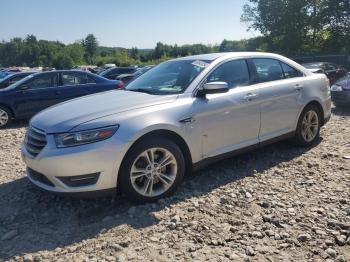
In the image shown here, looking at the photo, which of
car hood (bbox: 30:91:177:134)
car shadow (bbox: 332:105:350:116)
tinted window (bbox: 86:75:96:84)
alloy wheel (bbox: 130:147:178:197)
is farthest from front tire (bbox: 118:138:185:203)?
tinted window (bbox: 86:75:96:84)

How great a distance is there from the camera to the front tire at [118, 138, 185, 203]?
387 centimetres

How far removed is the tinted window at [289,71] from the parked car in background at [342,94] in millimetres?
4621

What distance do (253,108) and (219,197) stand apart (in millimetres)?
A: 1339

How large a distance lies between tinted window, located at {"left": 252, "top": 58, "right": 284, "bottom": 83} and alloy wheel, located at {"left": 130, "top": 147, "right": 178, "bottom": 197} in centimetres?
191

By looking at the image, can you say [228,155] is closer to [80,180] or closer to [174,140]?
[174,140]

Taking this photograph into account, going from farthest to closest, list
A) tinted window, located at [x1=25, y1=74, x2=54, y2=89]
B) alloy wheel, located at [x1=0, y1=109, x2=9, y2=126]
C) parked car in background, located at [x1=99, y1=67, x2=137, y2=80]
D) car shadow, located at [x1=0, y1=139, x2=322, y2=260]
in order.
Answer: parked car in background, located at [x1=99, y1=67, x2=137, y2=80] < tinted window, located at [x1=25, y1=74, x2=54, y2=89] < alloy wheel, located at [x1=0, y1=109, x2=9, y2=126] < car shadow, located at [x1=0, y1=139, x2=322, y2=260]

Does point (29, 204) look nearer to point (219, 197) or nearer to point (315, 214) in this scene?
point (219, 197)

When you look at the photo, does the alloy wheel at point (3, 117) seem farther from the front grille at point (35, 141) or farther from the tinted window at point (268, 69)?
the tinted window at point (268, 69)

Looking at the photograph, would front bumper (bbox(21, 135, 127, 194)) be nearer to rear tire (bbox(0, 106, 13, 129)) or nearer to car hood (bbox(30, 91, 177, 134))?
car hood (bbox(30, 91, 177, 134))

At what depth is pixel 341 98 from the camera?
32.3 ft

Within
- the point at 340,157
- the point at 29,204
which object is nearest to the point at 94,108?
the point at 29,204

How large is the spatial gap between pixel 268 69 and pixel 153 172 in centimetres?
249

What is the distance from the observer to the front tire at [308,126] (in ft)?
19.0

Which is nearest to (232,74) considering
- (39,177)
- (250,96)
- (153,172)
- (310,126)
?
(250,96)
